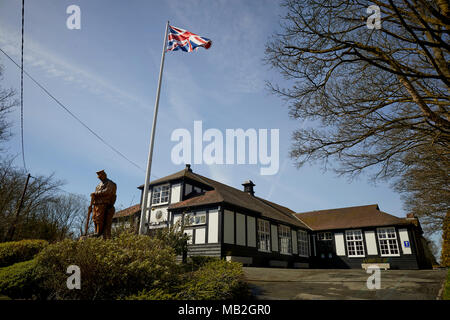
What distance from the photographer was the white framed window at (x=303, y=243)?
26.6 metres

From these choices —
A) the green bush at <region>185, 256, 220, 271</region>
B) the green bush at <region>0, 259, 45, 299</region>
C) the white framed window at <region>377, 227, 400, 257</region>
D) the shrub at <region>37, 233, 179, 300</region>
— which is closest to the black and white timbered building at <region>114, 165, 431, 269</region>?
the white framed window at <region>377, 227, 400, 257</region>

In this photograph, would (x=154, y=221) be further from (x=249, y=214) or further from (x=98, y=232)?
(x=98, y=232)

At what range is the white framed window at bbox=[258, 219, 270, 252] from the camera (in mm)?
21844

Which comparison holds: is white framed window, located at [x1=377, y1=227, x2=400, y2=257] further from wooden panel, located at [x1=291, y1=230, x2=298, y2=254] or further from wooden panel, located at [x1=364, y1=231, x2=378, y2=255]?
wooden panel, located at [x1=291, y1=230, x2=298, y2=254]

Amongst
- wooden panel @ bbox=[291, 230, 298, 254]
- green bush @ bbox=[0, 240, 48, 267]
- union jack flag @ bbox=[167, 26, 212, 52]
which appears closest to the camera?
green bush @ bbox=[0, 240, 48, 267]

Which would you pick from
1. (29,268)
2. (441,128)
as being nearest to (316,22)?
(441,128)

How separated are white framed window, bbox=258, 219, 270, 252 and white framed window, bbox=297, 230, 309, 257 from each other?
18.4ft

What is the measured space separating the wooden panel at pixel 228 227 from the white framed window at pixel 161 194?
5.86 meters

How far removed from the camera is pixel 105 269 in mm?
5668

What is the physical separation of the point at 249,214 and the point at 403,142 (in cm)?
1438

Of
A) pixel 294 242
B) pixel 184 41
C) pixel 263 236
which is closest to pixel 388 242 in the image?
pixel 294 242

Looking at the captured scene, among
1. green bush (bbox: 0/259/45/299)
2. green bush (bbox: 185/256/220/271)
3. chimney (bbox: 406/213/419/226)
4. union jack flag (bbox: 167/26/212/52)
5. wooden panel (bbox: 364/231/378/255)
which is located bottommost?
green bush (bbox: 0/259/45/299)

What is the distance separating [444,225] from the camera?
23.4 meters

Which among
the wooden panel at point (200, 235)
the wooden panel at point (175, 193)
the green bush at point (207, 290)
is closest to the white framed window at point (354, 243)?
the wooden panel at point (200, 235)
